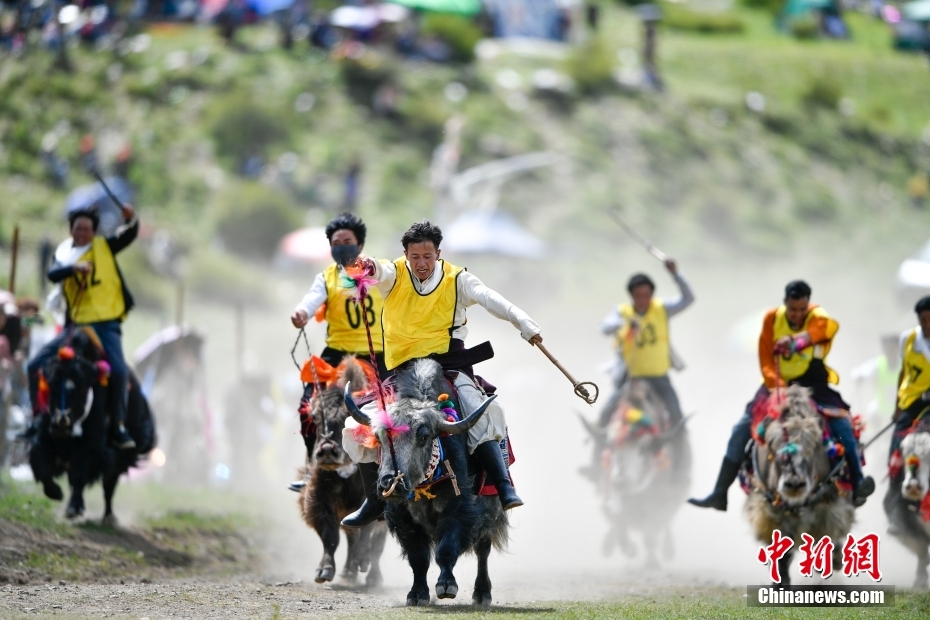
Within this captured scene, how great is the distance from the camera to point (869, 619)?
8.97 m

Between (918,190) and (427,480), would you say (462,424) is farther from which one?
(918,190)

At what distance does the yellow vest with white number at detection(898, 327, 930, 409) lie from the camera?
39.9 ft

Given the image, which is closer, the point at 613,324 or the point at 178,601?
the point at 178,601

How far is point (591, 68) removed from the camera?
51969 millimetres

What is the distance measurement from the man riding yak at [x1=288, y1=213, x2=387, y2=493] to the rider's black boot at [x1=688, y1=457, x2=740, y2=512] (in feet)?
9.74

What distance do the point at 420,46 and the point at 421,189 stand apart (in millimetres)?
7981

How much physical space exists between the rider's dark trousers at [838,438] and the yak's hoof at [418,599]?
3.51 m

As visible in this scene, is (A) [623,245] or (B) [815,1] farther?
(B) [815,1]

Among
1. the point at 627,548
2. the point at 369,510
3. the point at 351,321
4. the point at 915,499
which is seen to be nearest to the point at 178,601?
the point at 369,510

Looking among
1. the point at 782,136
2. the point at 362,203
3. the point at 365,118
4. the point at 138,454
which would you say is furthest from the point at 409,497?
the point at 782,136

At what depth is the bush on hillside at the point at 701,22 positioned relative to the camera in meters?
59.5

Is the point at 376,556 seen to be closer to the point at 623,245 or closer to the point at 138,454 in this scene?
the point at 138,454

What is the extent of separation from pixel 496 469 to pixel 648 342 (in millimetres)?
6142

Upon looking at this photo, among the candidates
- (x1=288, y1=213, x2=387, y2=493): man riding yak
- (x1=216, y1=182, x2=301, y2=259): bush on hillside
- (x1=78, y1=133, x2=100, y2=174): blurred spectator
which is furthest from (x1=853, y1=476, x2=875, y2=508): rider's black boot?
(x1=78, y1=133, x2=100, y2=174): blurred spectator
